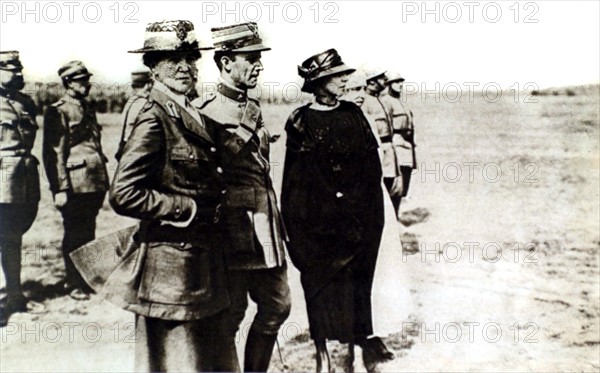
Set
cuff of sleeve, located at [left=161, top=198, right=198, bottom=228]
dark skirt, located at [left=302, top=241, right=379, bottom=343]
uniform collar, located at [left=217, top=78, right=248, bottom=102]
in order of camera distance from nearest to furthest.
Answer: cuff of sleeve, located at [left=161, top=198, right=198, bottom=228] < uniform collar, located at [left=217, top=78, right=248, bottom=102] < dark skirt, located at [left=302, top=241, right=379, bottom=343]

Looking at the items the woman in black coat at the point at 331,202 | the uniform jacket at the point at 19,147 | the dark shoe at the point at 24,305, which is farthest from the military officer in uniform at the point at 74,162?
the woman in black coat at the point at 331,202

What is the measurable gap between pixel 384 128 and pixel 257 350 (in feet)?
5.81

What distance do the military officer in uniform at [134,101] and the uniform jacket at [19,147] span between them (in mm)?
636

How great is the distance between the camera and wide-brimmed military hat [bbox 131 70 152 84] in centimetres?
516

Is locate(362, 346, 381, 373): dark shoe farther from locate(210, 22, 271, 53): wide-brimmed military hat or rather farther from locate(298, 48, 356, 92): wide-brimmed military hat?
locate(210, 22, 271, 53): wide-brimmed military hat

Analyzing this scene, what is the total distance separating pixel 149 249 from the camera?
5035mm

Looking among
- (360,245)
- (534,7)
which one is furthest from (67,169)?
(534,7)

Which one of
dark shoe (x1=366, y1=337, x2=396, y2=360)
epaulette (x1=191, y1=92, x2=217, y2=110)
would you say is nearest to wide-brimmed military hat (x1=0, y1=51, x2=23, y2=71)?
epaulette (x1=191, y1=92, x2=217, y2=110)

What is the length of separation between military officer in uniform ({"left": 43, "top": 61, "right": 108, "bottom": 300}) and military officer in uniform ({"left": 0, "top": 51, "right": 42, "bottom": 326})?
0.45ft

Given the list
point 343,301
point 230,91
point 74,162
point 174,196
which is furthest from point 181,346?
point 230,91

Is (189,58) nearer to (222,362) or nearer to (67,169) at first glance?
(67,169)

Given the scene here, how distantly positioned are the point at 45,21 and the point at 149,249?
1.76 metres

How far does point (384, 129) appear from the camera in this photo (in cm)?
534

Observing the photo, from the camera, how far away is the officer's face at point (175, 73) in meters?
5.09
